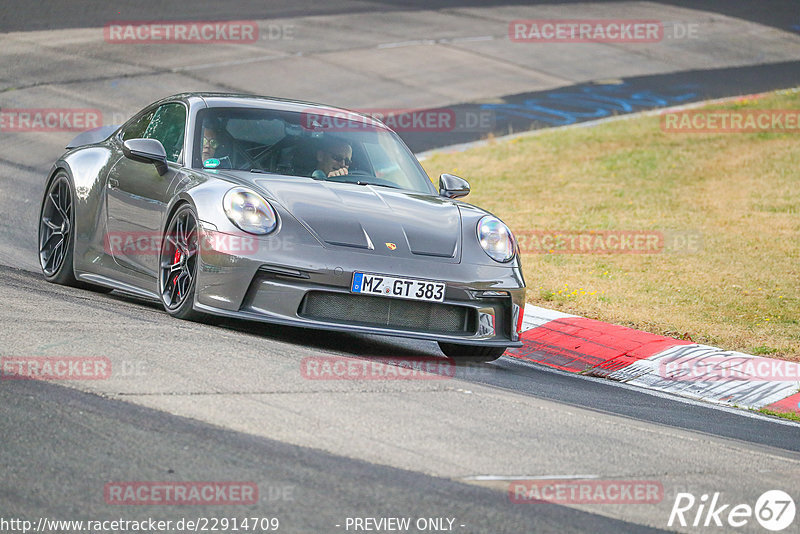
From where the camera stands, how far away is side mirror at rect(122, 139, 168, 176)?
7188 millimetres

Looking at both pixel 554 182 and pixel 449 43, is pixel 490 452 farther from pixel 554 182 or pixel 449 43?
pixel 449 43

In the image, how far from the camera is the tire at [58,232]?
819 cm

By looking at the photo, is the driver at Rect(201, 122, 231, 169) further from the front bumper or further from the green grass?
the green grass

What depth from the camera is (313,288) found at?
20.7 feet

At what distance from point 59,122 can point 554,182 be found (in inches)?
275

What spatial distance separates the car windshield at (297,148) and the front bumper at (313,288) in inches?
40.7

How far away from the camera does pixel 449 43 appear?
26.0 meters

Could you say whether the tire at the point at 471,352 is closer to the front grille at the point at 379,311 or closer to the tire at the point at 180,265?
the front grille at the point at 379,311

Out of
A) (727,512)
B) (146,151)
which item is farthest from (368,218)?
(727,512)

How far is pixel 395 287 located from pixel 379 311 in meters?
0.16

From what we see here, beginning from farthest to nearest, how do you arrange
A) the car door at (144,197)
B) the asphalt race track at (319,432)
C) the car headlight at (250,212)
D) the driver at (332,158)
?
the driver at (332,158) → the car door at (144,197) → the car headlight at (250,212) → the asphalt race track at (319,432)

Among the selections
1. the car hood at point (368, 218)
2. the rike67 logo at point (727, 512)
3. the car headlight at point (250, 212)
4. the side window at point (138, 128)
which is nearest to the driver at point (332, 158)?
the car hood at point (368, 218)

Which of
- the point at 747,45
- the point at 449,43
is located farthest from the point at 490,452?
the point at 747,45

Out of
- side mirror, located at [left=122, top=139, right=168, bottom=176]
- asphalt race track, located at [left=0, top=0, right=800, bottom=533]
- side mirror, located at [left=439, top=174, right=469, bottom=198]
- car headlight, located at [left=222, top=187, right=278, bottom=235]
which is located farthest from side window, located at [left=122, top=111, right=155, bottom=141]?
side mirror, located at [left=439, top=174, right=469, bottom=198]
